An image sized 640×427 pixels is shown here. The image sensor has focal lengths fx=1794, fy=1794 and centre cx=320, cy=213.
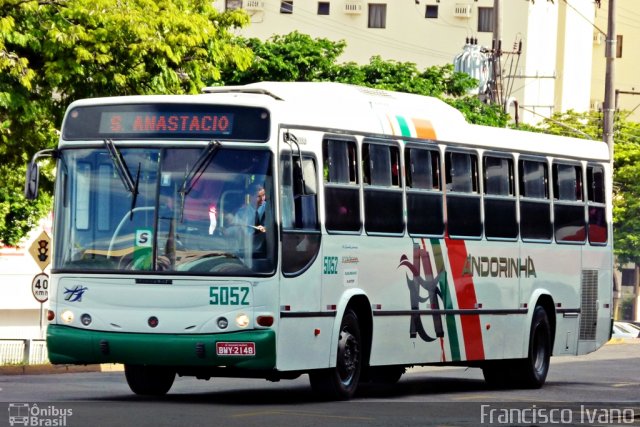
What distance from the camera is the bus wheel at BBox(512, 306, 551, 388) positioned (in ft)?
72.9

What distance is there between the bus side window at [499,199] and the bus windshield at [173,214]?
200 inches

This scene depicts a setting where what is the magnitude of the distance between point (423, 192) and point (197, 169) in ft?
12.2

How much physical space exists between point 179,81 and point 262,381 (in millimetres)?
5978

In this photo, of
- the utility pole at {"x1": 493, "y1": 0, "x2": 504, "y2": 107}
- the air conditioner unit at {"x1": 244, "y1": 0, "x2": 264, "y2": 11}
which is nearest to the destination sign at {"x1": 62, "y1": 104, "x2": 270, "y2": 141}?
the utility pole at {"x1": 493, "y1": 0, "x2": 504, "y2": 107}

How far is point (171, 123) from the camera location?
17.0 meters

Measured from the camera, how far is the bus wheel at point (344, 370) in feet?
58.1

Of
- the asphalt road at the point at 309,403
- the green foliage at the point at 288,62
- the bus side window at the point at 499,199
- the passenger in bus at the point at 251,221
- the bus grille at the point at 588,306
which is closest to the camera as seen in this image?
the asphalt road at the point at 309,403

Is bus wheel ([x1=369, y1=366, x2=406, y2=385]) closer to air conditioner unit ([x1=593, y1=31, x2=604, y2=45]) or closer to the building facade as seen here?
the building facade

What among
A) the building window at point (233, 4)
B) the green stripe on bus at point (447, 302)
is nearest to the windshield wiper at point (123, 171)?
the green stripe on bus at point (447, 302)

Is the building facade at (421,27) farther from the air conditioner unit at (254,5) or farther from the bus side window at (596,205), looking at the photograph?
the bus side window at (596,205)

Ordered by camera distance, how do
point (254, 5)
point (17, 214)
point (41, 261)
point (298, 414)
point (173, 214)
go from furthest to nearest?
1. point (254, 5)
2. point (17, 214)
3. point (41, 261)
4. point (173, 214)
5. point (298, 414)

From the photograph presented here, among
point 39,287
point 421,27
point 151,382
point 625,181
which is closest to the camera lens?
point 151,382

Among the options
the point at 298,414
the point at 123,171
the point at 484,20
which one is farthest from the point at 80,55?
the point at 484,20

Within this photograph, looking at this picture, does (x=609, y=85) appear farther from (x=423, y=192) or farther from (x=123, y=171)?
(x=123, y=171)
